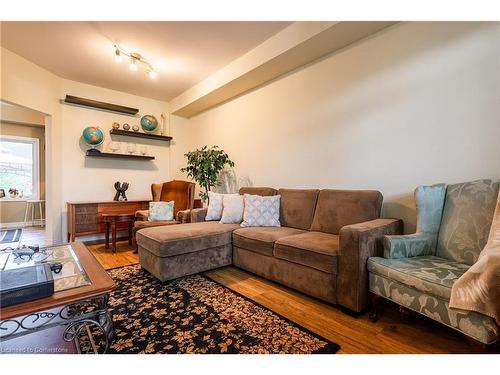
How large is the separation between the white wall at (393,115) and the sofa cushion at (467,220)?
0.19m

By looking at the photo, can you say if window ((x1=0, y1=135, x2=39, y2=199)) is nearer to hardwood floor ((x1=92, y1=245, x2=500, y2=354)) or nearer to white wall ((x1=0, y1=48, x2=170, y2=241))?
white wall ((x1=0, y1=48, x2=170, y2=241))

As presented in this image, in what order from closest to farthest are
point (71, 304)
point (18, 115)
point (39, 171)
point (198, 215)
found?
1. point (71, 304)
2. point (198, 215)
3. point (18, 115)
4. point (39, 171)

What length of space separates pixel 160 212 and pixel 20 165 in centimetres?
466

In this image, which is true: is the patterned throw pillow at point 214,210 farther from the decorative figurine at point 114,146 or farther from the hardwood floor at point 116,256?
the decorative figurine at point 114,146

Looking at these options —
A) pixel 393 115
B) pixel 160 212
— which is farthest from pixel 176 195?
pixel 393 115

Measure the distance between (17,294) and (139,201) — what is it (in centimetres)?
317

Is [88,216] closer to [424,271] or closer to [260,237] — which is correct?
[260,237]

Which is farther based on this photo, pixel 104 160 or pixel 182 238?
pixel 104 160

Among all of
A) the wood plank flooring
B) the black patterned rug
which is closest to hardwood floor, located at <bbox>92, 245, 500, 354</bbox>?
the wood plank flooring

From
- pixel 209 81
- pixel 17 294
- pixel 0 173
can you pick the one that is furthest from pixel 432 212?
pixel 0 173

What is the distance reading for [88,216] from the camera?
368cm

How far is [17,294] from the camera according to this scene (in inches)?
42.3

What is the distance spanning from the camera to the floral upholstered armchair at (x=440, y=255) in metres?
1.29

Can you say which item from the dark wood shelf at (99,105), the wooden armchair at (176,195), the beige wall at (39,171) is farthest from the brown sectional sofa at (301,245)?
the beige wall at (39,171)
